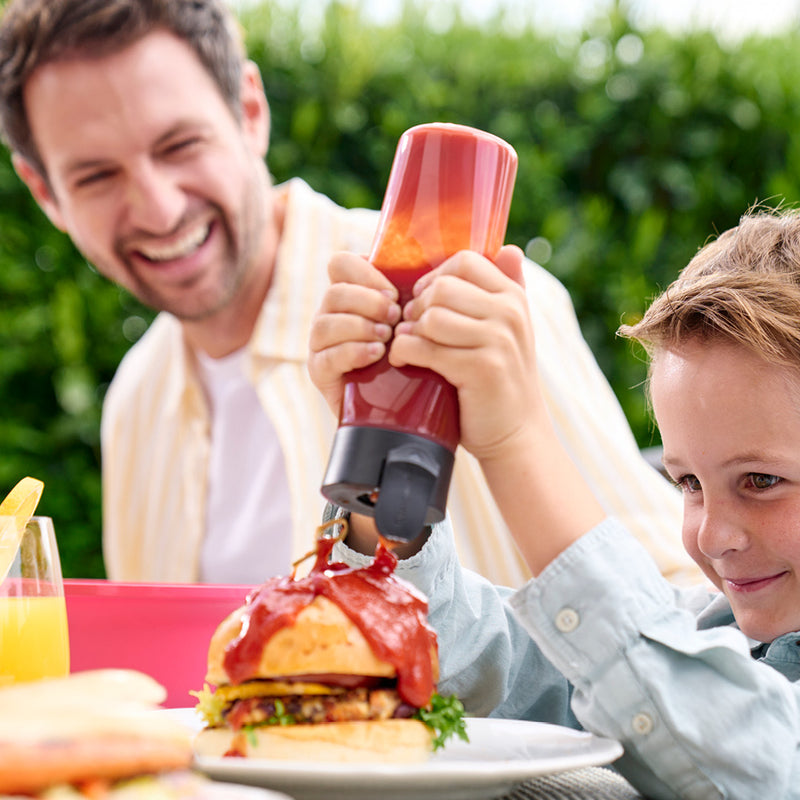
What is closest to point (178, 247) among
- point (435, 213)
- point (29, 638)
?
point (29, 638)

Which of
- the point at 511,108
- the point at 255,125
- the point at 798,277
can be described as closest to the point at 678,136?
the point at 511,108

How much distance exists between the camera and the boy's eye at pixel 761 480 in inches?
46.3

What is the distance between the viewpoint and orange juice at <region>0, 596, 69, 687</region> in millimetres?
1099

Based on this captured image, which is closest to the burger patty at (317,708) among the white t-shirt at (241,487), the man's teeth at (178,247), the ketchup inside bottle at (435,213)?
the ketchup inside bottle at (435,213)

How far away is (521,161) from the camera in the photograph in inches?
134

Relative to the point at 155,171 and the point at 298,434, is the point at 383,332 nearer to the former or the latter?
the point at 298,434

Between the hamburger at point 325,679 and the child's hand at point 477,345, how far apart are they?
197 mm

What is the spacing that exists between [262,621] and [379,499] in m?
0.17

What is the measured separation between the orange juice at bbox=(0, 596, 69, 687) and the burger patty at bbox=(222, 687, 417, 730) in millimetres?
289

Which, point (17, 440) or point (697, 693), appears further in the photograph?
point (17, 440)

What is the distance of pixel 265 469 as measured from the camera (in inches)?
109

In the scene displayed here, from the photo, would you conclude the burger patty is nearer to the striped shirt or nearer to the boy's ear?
the striped shirt

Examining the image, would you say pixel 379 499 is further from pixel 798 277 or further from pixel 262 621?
pixel 798 277

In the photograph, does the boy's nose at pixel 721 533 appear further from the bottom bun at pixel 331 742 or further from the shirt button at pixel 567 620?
the bottom bun at pixel 331 742
